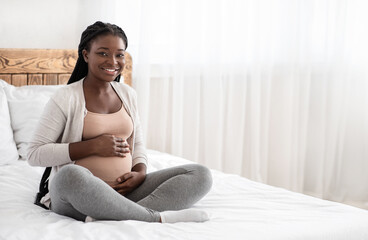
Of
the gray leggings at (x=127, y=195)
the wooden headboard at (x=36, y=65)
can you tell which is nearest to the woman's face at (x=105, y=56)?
the gray leggings at (x=127, y=195)

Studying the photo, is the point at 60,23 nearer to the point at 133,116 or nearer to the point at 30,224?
the point at 133,116

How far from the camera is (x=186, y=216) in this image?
4.97ft

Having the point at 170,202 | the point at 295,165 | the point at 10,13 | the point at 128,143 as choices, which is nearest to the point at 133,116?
the point at 128,143

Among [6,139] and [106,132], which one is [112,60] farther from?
[6,139]

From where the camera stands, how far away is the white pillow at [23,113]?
2.50m

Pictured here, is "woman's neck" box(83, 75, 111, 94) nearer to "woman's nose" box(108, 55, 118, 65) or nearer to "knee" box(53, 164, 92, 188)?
"woman's nose" box(108, 55, 118, 65)

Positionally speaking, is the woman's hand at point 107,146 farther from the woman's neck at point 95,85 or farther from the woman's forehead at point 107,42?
the woman's forehead at point 107,42

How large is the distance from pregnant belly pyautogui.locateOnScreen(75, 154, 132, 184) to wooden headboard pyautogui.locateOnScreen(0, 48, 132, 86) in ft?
4.39

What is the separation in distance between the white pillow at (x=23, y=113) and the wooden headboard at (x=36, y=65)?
232mm

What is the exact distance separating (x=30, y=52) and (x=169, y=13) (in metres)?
0.88

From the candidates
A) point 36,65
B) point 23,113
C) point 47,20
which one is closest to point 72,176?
point 23,113

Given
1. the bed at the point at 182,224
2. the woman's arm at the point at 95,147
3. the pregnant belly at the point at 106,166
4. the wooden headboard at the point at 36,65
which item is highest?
the wooden headboard at the point at 36,65

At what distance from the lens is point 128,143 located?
1862mm

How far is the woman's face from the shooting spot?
174cm
